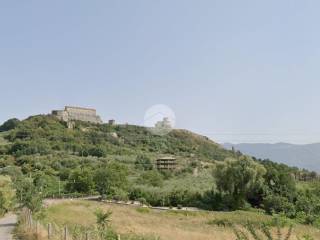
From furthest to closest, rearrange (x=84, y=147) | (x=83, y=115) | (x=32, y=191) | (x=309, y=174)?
(x=83, y=115), (x=84, y=147), (x=309, y=174), (x=32, y=191)

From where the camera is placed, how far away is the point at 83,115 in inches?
7726

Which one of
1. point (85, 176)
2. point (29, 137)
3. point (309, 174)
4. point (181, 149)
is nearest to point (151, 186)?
point (85, 176)

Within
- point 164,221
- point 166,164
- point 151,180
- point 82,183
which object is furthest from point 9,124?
point 164,221

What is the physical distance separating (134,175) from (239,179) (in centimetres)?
3776

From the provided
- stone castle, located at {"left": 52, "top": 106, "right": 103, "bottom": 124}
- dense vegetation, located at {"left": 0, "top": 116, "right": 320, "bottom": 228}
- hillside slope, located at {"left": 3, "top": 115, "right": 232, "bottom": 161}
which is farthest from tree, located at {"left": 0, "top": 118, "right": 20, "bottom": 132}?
stone castle, located at {"left": 52, "top": 106, "right": 103, "bottom": 124}

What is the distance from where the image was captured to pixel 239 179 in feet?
234

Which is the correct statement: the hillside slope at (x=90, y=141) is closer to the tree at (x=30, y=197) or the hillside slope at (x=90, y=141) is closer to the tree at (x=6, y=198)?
the tree at (x=6, y=198)

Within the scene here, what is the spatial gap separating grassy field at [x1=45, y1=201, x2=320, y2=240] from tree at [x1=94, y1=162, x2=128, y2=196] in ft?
60.9

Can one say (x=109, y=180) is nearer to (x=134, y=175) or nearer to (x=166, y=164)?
(x=134, y=175)

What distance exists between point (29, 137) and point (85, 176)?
5656 centimetres

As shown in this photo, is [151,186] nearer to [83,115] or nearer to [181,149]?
[181,149]

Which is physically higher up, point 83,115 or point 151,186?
point 83,115

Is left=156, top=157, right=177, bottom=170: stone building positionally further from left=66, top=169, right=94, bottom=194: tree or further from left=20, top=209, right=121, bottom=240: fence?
left=20, top=209, right=121, bottom=240: fence

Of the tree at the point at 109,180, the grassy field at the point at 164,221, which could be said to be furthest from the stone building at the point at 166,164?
the grassy field at the point at 164,221
